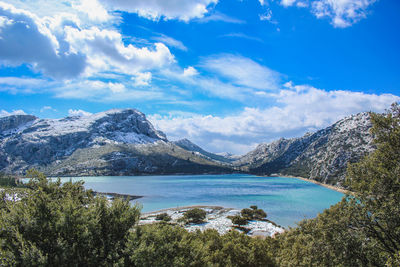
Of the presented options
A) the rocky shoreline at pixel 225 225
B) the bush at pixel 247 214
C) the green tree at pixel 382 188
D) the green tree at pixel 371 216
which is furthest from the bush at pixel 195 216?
the green tree at pixel 382 188

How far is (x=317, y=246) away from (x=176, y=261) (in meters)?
8.91

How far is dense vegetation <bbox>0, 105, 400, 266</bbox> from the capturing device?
1227 cm

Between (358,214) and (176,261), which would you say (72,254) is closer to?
(176,261)

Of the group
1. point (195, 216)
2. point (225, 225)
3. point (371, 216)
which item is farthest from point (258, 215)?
point (371, 216)

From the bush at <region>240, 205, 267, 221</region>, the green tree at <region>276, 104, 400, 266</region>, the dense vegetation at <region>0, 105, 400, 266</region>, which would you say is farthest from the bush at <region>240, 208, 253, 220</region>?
the green tree at <region>276, 104, 400, 266</region>

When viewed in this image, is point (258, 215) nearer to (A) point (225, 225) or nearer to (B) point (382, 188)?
(A) point (225, 225)

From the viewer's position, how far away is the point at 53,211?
13.6 m

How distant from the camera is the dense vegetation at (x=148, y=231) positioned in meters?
12.3

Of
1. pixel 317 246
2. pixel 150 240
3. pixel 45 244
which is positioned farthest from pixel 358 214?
pixel 45 244

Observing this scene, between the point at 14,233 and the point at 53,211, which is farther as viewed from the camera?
the point at 53,211

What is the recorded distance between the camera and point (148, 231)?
15.5 m

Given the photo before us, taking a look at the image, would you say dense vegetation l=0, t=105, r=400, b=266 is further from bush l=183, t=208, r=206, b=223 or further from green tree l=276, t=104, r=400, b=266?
bush l=183, t=208, r=206, b=223

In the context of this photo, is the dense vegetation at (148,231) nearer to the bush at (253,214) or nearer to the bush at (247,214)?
the bush at (247,214)

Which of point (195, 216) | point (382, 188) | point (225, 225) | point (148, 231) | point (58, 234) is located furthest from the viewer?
point (195, 216)
